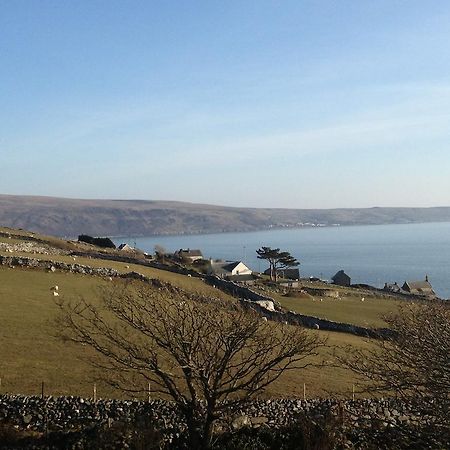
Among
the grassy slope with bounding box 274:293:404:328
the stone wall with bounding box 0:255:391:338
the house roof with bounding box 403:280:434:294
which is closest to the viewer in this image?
the stone wall with bounding box 0:255:391:338

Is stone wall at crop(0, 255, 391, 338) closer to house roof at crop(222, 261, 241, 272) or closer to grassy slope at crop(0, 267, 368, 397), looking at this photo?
grassy slope at crop(0, 267, 368, 397)

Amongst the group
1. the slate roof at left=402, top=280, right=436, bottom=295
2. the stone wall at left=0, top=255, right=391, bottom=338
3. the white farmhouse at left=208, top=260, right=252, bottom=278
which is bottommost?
the slate roof at left=402, top=280, right=436, bottom=295

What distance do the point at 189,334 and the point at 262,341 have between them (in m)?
1.87

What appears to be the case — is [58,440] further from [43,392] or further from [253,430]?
[253,430]

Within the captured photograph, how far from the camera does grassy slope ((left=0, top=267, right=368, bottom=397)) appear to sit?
55.9ft

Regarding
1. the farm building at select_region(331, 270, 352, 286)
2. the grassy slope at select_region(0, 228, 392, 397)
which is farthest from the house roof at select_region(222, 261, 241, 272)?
the grassy slope at select_region(0, 228, 392, 397)

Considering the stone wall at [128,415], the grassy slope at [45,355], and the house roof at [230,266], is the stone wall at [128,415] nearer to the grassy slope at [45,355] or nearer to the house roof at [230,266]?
the grassy slope at [45,355]

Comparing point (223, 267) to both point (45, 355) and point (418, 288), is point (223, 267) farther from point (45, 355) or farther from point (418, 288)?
point (45, 355)

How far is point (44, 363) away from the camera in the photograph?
18594 mm

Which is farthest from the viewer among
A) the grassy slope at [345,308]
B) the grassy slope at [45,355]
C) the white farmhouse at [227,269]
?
the white farmhouse at [227,269]

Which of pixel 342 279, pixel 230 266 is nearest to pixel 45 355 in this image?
pixel 230 266

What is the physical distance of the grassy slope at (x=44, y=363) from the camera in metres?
17.0

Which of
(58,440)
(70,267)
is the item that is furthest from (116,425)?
(70,267)

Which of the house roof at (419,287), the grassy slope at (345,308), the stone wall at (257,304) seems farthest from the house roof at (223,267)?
the stone wall at (257,304)
